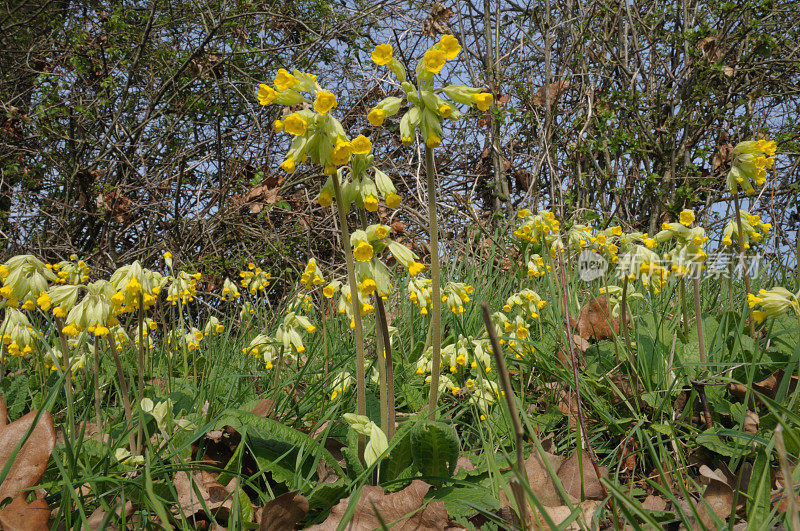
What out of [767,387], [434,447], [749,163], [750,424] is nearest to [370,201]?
[434,447]

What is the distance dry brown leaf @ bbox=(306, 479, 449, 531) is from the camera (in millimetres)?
1295

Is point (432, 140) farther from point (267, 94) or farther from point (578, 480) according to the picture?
point (578, 480)

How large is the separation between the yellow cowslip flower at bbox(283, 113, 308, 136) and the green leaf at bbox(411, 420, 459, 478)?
0.81 meters

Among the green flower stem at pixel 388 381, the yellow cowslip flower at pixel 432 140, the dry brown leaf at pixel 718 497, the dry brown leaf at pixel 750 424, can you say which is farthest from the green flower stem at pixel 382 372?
the dry brown leaf at pixel 750 424

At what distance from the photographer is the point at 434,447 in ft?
4.78

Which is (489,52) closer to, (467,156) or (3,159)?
(467,156)

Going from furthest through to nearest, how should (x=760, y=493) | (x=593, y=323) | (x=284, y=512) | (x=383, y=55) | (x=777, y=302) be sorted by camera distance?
(x=593, y=323) → (x=777, y=302) → (x=383, y=55) → (x=284, y=512) → (x=760, y=493)

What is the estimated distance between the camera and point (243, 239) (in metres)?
6.41

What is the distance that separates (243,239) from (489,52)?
3498mm

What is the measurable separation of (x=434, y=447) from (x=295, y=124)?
2.95 feet

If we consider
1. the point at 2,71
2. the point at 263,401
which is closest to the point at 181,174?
the point at 2,71

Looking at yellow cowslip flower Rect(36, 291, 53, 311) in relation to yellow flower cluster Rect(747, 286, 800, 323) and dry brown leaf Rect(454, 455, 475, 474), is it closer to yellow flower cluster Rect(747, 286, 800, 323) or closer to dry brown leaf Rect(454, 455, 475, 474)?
dry brown leaf Rect(454, 455, 475, 474)

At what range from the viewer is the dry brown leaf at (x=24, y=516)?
1.24 meters

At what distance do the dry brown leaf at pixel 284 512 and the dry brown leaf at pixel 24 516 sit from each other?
46cm
